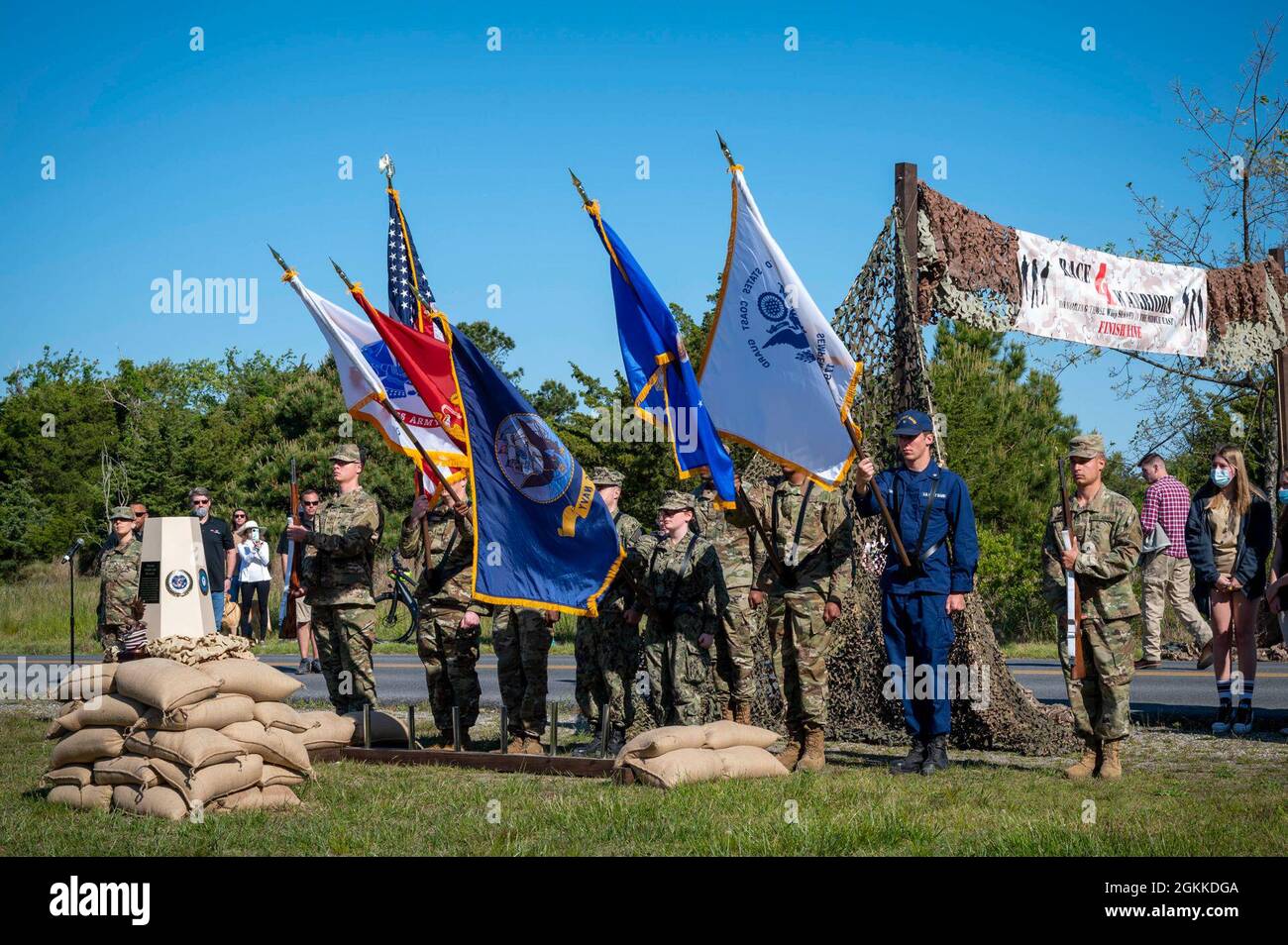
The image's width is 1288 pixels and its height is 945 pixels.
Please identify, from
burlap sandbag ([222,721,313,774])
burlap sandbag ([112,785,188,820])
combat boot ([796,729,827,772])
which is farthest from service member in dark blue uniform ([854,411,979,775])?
burlap sandbag ([112,785,188,820])

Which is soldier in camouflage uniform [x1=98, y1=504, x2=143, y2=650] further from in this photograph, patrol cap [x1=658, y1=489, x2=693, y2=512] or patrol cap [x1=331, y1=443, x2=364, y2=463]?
patrol cap [x1=658, y1=489, x2=693, y2=512]

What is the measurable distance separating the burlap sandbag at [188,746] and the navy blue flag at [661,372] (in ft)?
10.9

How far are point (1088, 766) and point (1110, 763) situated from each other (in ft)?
0.50

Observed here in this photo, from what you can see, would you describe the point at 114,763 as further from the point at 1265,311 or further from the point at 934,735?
the point at 1265,311

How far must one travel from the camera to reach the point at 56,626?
25.3m

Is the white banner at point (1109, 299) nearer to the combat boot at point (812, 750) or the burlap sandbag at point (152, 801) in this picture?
the combat boot at point (812, 750)

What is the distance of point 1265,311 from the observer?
14.4m

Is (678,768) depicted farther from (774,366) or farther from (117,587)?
(117,587)

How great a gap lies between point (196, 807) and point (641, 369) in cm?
407

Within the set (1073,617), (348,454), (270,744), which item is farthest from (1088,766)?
(348,454)

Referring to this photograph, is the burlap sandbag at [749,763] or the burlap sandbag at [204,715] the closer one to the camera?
the burlap sandbag at [204,715]

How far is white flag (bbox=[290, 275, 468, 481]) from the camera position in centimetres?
1048

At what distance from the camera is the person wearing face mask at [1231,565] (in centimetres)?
1117

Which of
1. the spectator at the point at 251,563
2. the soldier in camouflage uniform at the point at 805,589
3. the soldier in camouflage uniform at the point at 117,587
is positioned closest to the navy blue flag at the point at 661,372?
the soldier in camouflage uniform at the point at 805,589
